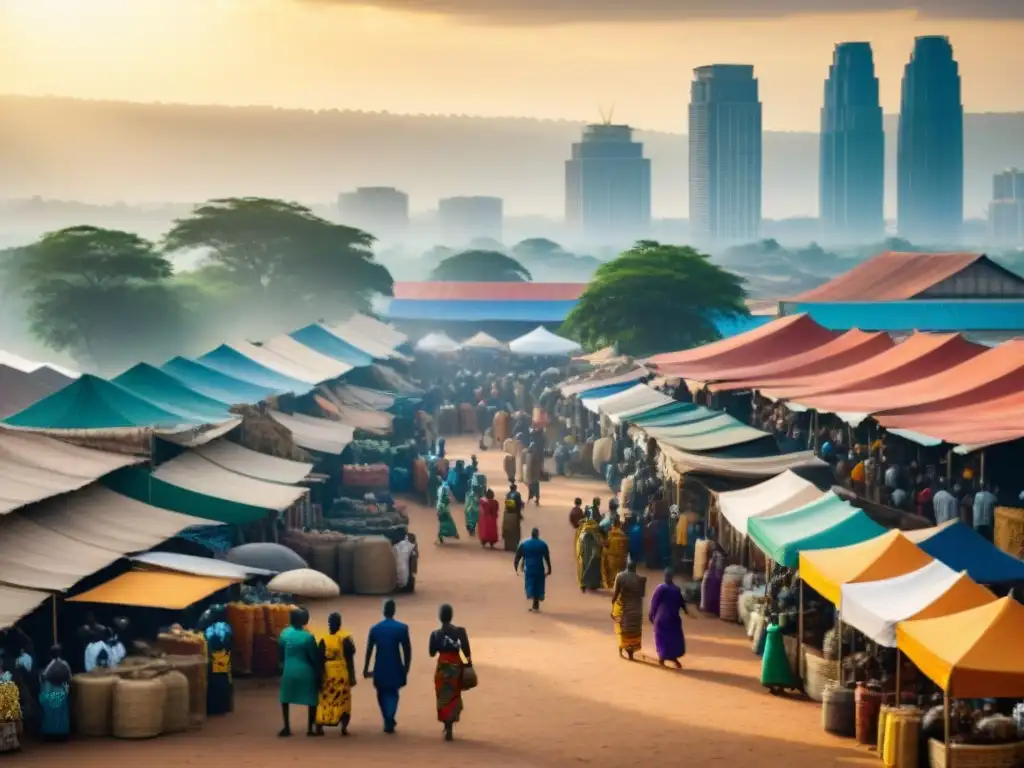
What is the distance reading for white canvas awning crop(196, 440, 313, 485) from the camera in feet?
74.4

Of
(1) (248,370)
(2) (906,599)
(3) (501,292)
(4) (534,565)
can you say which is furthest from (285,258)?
(2) (906,599)

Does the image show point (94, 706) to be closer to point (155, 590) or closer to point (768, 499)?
point (155, 590)

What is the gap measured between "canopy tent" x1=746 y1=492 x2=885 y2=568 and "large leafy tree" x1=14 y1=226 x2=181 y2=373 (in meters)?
59.3

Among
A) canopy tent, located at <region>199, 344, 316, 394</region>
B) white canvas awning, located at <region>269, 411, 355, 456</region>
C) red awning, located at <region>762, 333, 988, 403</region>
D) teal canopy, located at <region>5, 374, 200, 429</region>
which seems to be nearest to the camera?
teal canopy, located at <region>5, 374, 200, 429</region>

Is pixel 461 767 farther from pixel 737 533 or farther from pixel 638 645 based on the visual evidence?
pixel 737 533

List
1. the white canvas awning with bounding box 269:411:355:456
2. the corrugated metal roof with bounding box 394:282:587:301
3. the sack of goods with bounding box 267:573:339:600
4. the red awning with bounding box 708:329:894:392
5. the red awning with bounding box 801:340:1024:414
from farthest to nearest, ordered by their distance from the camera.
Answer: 1. the corrugated metal roof with bounding box 394:282:587:301
2. the red awning with bounding box 708:329:894:392
3. the white canvas awning with bounding box 269:411:355:456
4. the red awning with bounding box 801:340:1024:414
5. the sack of goods with bounding box 267:573:339:600

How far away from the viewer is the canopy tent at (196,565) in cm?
1647

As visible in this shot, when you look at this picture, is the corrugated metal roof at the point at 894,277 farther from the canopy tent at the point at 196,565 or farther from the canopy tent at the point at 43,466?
the canopy tent at the point at 196,565

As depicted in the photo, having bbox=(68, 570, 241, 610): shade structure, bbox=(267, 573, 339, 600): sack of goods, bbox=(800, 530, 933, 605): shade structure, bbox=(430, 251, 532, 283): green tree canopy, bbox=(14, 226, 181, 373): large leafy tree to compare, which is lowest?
bbox=(267, 573, 339, 600): sack of goods

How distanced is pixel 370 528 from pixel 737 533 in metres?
4.94

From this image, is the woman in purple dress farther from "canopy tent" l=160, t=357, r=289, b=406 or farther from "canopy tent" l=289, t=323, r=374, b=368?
"canopy tent" l=289, t=323, r=374, b=368

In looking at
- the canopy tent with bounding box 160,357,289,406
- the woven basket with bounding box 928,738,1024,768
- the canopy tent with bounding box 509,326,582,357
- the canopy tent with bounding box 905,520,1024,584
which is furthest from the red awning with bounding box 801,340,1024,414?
the canopy tent with bounding box 509,326,582,357

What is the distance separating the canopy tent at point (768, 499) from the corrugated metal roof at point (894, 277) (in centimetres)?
2864

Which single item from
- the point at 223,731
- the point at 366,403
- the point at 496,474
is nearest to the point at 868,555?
the point at 223,731
